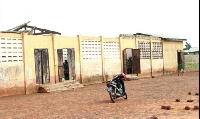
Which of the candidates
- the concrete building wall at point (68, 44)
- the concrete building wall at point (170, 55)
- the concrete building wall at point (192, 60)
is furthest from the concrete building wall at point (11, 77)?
the concrete building wall at point (192, 60)

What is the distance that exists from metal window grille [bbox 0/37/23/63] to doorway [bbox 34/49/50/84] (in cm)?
105

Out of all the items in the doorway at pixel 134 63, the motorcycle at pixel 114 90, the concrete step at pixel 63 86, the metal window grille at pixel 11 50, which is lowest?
the concrete step at pixel 63 86

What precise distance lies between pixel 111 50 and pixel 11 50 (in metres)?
7.81

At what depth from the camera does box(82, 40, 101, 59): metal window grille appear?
17.4 metres

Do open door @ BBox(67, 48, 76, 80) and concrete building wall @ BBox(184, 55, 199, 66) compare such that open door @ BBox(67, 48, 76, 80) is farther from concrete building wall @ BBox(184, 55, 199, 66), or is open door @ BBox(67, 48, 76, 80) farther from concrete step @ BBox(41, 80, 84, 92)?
concrete building wall @ BBox(184, 55, 199, 66)

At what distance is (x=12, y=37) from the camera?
13.5 m

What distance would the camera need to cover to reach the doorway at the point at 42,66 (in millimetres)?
14672

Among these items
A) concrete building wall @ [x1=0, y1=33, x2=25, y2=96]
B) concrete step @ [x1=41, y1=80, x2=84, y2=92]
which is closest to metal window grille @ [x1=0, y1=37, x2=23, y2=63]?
concrete building wall @ [x1=0, y1=33, x2=25, y2=96]

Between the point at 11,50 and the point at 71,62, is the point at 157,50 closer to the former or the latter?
the point at 71,62

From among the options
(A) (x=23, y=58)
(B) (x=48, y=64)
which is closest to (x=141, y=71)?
(B) (x=48, y=64)

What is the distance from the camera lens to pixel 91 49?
1778 centimetres

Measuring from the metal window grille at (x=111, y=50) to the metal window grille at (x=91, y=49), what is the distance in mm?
725

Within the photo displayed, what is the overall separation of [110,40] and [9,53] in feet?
26.2

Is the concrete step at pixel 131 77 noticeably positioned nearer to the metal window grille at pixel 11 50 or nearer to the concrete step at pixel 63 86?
the concrete step at pixel 63 86
